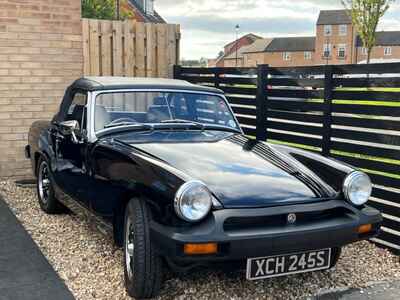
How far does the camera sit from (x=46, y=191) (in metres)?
5.47

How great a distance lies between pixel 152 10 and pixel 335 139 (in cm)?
4971

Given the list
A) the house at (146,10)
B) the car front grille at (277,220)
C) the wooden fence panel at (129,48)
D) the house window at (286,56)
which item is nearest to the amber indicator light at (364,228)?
the car front grille at (277,220)

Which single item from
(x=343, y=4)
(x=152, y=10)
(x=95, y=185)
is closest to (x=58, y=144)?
(x=95, y=185)

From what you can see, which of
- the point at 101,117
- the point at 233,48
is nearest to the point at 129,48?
the point at 101,117

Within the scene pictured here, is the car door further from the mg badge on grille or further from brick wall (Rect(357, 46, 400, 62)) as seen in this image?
brick wall (Rect(357, 46, 400, 62))

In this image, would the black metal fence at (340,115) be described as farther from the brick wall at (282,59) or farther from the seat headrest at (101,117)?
the brick wall at (282,59)

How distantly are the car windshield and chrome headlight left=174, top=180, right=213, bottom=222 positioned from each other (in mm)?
1402

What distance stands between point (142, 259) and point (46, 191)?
2.69 metres

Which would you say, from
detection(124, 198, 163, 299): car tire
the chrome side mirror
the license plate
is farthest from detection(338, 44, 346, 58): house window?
detection(124, 198, 163, 299): car tire

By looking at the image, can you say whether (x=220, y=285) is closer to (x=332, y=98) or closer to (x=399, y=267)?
(x=399, y=267)

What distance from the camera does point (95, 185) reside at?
3.95 meters

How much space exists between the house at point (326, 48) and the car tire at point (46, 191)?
75127mm

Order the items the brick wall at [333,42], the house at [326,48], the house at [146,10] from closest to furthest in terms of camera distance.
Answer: the house at [146,10]
the house at [326,48]
the brick wall at [333,42]

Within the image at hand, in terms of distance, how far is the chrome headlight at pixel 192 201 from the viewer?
2904 millimetres
